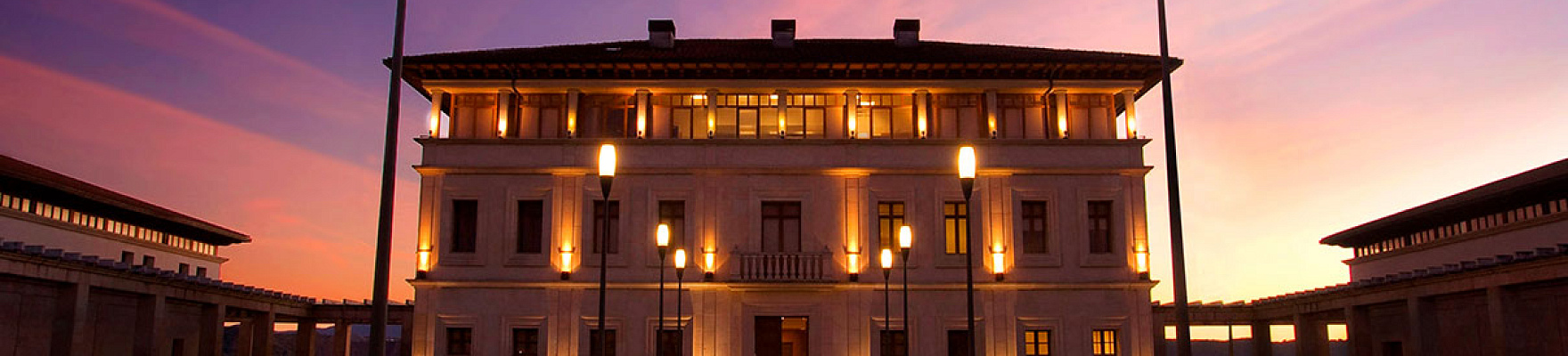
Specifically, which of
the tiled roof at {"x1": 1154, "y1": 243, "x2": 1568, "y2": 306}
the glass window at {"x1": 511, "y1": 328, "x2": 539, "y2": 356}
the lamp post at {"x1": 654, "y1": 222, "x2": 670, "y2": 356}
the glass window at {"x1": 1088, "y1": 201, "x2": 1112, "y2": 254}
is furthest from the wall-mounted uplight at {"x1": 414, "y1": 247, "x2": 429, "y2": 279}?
the tiled roof at {"x1": 1154, "y1": 243, "x2": 1568, "y2": 306}

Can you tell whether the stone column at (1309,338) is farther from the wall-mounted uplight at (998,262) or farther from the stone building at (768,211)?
the wall-mounted uplight at (998,262)

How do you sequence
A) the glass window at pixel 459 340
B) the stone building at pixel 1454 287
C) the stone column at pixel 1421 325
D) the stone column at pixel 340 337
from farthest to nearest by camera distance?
the stone column at pixel 340 337, the stone column at pixel 1421 325, the glass window at pixel 459 340, the stone building at pixel 1454 287

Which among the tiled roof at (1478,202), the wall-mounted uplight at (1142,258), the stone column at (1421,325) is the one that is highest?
the tiled roof at (1478,202)

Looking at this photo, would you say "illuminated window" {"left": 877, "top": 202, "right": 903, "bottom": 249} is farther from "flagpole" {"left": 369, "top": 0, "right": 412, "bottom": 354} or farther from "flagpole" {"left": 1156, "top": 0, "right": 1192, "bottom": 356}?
"flagpole" {"left": 369, "top": 0, "right": 412, "bottom": 354}

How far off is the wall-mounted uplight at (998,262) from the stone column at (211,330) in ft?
85.8

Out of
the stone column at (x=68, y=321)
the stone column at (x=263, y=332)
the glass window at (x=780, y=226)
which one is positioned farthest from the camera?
the stone column at (x=263, y=332)

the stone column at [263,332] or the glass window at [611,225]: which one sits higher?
the glass window at [611,225]

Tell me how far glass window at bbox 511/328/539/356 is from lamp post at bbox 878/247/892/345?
410 inches

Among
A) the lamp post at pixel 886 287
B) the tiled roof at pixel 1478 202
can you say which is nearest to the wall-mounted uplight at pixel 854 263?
the lamp post at pixel 886 287

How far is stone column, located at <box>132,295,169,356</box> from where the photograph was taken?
37.0 meters

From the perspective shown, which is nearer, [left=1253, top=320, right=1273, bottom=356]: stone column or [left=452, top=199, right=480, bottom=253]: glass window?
[left=452, top=199, right=480, bottom=253]: glass window

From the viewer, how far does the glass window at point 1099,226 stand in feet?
124

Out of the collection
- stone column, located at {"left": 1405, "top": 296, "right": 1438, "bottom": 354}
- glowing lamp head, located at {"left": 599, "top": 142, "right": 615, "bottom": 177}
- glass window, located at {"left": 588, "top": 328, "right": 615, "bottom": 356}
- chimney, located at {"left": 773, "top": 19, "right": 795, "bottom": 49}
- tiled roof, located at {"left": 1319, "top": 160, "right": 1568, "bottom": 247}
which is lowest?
glass window, located at {"left": 588, "top": 328, "right": 615, "bottom": 356}

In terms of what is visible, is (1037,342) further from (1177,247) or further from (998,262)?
(1177,247)
